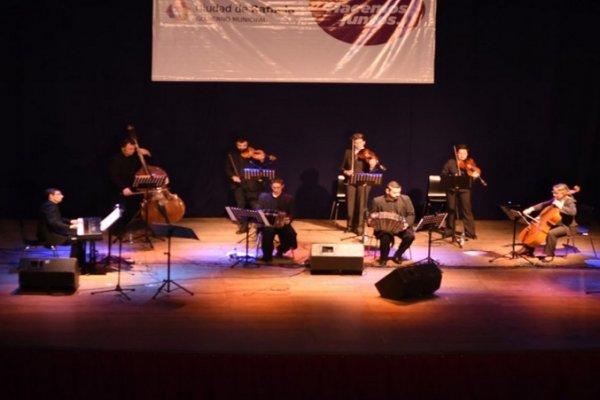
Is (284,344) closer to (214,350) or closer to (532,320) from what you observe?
(214,350)

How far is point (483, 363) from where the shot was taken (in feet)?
22.9

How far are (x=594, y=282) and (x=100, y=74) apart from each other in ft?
29.1

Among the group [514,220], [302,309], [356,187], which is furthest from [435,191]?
[302,309]

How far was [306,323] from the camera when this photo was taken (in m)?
9.86

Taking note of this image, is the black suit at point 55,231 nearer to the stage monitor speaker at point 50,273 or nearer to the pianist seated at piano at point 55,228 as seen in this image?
the pianist seated at piano at point 55,228

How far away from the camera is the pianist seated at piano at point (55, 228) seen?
1177 cm

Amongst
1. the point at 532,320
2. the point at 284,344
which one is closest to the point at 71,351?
the point at 284,344

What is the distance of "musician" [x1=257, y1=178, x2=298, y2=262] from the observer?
41.0 feet

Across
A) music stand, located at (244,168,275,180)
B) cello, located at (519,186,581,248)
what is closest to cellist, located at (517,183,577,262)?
cello, located at (519,186,581,248)

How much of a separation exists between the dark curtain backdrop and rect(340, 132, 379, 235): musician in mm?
1232

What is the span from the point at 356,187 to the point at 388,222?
2.63 meters

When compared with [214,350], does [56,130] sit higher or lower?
higher

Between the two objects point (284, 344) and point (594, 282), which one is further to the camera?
point (594, 282)

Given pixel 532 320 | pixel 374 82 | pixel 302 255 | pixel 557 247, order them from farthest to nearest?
pixel 374 82 → pixel 557 247 → pixel 302 255 → pixel 532 320
